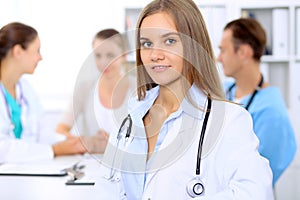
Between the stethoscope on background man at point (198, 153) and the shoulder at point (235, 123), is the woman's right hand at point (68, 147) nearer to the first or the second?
the stethoscope on background man at point (198, 153)

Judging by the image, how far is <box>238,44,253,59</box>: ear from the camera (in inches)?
90.3

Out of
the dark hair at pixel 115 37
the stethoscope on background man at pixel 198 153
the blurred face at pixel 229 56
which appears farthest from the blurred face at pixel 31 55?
the stethoscope on background man at pixel 198 153

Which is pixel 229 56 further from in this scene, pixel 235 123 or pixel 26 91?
pixel 235 123

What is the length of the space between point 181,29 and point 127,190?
18.8 inches

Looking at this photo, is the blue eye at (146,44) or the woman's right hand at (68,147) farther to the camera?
the woman's right hand at (68,147)

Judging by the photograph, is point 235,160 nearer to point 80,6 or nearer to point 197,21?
point 197,21

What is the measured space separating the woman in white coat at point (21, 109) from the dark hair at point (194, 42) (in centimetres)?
108

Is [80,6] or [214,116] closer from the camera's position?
[214,116]

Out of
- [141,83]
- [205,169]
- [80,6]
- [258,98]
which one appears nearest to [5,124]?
[141,83]

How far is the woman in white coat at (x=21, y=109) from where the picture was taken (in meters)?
2.12

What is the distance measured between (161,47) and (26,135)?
1.39 metres

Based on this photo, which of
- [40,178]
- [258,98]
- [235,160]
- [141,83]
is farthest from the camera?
[258,98]

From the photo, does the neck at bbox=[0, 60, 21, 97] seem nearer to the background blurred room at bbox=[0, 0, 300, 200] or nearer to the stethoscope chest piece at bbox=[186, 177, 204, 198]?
the background blurred room at bbox=[0, 0, 300, 200]

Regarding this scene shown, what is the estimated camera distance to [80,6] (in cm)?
370
